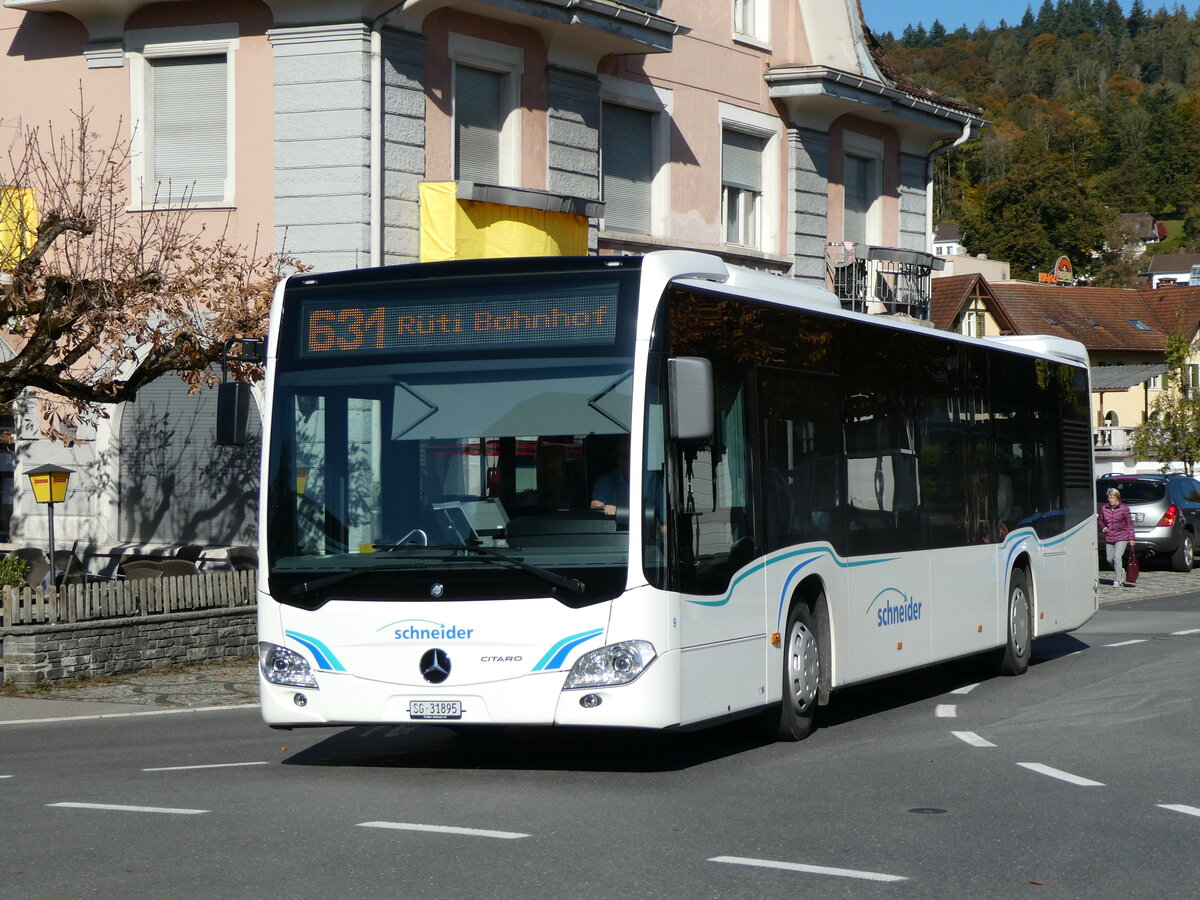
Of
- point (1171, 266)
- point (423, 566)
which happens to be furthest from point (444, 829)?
point (1171, 266)

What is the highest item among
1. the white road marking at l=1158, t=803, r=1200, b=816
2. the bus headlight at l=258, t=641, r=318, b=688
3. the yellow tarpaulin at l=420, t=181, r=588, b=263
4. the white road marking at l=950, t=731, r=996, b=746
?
the yellow tarpaulin at l=420, t=181, r=588, b=263

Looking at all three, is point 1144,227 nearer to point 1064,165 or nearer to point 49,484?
point 1064,165

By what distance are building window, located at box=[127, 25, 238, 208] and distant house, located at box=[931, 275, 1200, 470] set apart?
5509cm

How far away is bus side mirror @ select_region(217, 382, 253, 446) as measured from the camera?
1010 cm

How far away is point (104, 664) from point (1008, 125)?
532 feet

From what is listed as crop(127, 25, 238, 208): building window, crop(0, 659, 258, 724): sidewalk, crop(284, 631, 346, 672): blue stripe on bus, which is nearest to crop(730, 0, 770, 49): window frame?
crop(127, 25, 238, 208): building window

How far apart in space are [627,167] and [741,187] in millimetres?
2542

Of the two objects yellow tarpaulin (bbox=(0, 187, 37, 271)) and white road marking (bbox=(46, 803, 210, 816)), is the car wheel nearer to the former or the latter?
yellow tarpaulin (bbox=(0, 187, 37, 271))

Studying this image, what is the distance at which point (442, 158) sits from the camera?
20.3m

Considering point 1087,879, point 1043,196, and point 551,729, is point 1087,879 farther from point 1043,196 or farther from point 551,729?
point 1043,196

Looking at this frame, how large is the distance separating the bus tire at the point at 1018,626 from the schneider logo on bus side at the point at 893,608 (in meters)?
2.38

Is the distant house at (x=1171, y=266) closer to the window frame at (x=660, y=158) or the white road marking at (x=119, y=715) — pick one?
the window frame at (x=660, y=158)

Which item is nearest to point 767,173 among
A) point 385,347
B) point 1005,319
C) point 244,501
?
point 244,501

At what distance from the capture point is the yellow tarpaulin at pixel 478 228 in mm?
19672
